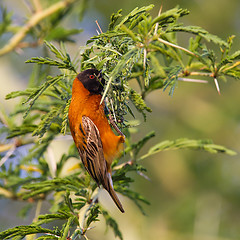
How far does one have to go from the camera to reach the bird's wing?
2494 mm

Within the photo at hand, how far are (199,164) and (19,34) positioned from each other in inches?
→ 257

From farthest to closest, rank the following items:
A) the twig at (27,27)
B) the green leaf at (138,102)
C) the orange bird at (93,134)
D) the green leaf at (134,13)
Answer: the twig at (27,27) → the orange bird at (93,134) → the green leaf at (138,102) → the green leaf at (134,13)

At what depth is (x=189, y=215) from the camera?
25.1 feet

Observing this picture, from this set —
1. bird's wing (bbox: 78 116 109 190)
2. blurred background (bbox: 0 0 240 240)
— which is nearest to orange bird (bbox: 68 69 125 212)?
bird's wing (bbox: 78 116 109 190)

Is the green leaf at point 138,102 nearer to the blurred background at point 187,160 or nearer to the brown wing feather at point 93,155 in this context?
the brown wing feather at point 93,155

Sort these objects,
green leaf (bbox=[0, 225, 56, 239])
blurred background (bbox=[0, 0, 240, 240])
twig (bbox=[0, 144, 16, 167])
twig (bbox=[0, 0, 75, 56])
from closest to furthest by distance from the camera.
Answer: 1. green leaf (bbox=[0, 225, 56, 239])
2. twig (bbox=[0, 144, 16, 167])
3. twig (bbox=[0, 0, 75, 56])
4. blurred background (bbox=[0, 0, 240, 240])

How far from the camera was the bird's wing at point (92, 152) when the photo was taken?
98.2 inches

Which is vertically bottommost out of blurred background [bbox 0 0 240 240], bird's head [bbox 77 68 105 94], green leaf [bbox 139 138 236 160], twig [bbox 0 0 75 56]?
blurred background [bbox 0 0 240 240]

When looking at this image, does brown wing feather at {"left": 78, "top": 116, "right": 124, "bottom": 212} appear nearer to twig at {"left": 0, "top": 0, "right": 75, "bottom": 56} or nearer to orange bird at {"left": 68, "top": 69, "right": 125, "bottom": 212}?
orange bird at {"left": 68, "top": 69, "right": 125, "bottom": 212}

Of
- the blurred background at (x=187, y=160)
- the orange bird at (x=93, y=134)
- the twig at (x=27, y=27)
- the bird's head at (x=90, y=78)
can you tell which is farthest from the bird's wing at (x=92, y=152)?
the blurred background at (x=187, y=160)

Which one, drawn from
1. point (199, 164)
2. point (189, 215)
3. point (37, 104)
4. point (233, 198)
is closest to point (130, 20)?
point (37, 104)

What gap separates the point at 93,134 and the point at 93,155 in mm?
150

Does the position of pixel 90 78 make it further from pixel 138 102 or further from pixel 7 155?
pixel 7 155

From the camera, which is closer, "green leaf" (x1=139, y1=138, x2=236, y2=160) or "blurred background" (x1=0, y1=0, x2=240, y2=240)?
"green leaf" (x1=139, y1=138, x2=236, y2=160)
